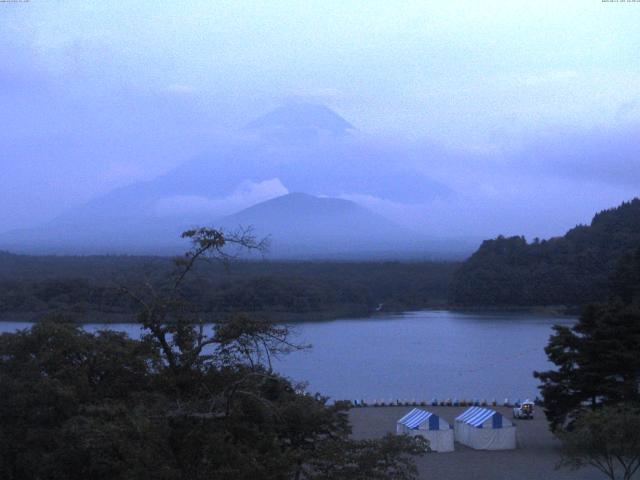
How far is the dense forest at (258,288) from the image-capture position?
25.2 meters

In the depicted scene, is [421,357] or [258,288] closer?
[421,357]

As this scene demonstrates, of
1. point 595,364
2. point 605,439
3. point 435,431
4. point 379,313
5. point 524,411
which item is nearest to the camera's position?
point 605,439

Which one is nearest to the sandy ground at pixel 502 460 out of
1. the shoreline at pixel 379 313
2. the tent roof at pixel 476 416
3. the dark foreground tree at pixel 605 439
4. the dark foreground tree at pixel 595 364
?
the tent roof at pixel 476 416

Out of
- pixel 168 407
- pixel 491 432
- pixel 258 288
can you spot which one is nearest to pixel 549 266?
pixel 258 288

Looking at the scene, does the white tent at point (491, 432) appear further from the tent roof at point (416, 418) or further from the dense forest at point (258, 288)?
the dense forest at point (258, 288)

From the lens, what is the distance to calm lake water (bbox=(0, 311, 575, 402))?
20359 mm

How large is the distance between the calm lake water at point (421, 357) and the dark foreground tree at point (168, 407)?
782cm

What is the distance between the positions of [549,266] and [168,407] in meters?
38.9

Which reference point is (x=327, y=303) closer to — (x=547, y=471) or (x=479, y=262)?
(x=479, y=262)

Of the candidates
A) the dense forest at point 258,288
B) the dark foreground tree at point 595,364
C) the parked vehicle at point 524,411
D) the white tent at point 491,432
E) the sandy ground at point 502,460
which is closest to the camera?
the sandy ground at point 502,460

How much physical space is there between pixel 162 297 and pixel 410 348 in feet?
78.9

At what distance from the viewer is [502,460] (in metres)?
11.5

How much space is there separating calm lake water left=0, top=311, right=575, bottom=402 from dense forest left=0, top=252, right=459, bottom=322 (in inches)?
46.8

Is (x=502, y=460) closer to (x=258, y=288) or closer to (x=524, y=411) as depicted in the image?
(x=524, y=411)
